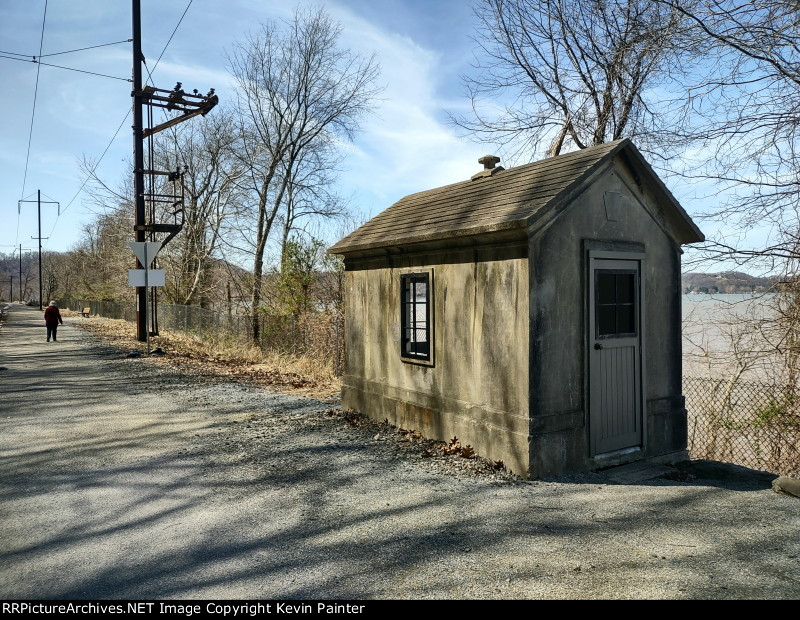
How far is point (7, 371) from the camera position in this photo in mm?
14492

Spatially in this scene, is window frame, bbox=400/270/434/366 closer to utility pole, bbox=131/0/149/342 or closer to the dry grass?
the dry grass

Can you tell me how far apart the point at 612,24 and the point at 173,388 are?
45.1ft

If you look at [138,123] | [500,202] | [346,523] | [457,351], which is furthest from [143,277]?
[346,523]

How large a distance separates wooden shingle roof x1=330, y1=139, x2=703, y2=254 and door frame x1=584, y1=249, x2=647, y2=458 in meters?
0.90

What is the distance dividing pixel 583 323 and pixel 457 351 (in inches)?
62.5

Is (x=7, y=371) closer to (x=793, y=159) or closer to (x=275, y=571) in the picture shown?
(x=275, y=571)

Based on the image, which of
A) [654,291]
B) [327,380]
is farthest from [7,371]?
[654,291]

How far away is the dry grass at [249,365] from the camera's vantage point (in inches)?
517

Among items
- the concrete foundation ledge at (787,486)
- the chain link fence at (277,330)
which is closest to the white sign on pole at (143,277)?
the chain link fence at (277,330)

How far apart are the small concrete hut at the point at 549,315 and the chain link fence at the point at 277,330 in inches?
269

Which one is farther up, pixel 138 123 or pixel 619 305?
pixel 138 123

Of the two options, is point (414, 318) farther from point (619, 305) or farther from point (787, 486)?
point (787, 486)

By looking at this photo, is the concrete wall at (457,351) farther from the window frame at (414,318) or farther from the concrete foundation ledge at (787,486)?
the concrete foundation ledge at (787,486)

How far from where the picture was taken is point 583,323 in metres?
6.72
